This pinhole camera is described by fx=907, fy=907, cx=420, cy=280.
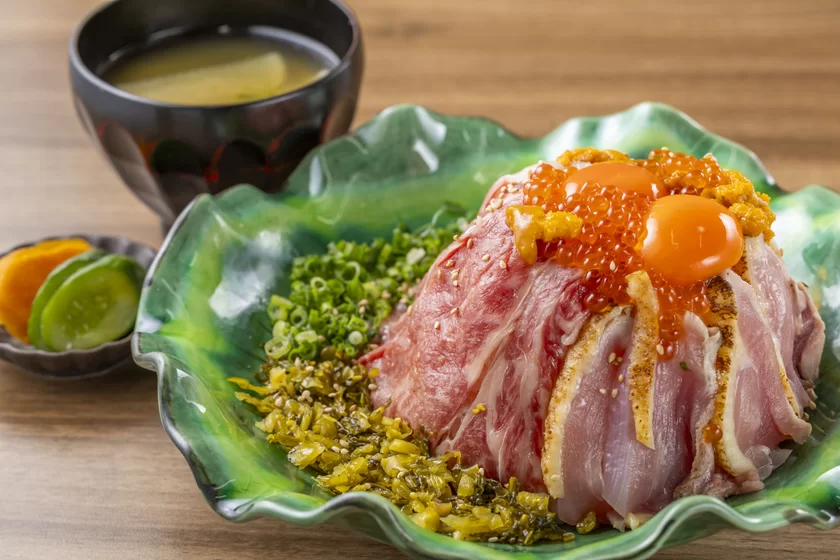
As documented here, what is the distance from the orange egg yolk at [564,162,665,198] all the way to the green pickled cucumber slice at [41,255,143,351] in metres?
1.88

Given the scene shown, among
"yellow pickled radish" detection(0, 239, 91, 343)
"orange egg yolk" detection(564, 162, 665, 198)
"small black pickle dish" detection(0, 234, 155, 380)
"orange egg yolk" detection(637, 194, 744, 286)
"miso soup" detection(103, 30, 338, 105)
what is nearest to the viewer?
"orange egg yolk" detection(637, 194, 744, 286)

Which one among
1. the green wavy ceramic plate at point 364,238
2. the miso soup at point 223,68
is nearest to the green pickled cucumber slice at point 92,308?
the green wavy ceramic plate at point 364,238

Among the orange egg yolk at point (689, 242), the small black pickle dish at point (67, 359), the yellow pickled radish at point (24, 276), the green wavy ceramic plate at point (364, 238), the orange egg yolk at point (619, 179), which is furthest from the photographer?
the yellow pickled radish at point (24, 276)

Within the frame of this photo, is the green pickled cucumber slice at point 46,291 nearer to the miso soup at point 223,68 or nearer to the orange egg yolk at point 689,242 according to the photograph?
the miso soup at point 223,68

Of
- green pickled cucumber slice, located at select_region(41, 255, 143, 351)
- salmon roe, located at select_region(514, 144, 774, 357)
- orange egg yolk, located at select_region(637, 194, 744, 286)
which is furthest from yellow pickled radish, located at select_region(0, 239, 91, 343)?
orange egg yolk, located at select_region(637, 194, 744, 286)

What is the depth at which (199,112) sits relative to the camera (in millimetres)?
3768

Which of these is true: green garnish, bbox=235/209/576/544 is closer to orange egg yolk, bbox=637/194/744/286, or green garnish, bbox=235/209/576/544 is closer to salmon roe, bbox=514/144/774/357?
salmon roe, bbox=514/144/774/357

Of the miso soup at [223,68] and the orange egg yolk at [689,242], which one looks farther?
the miso soup at [223,68]

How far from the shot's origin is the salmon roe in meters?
2.78

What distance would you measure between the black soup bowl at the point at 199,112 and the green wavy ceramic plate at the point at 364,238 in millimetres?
178

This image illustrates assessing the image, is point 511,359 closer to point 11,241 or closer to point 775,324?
point 775,324

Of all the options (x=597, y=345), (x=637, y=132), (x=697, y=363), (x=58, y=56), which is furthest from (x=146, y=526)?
(x=58, y=56)

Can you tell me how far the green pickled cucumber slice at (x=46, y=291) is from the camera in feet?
11.8

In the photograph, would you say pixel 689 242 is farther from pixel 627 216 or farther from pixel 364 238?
pixel 364 238
